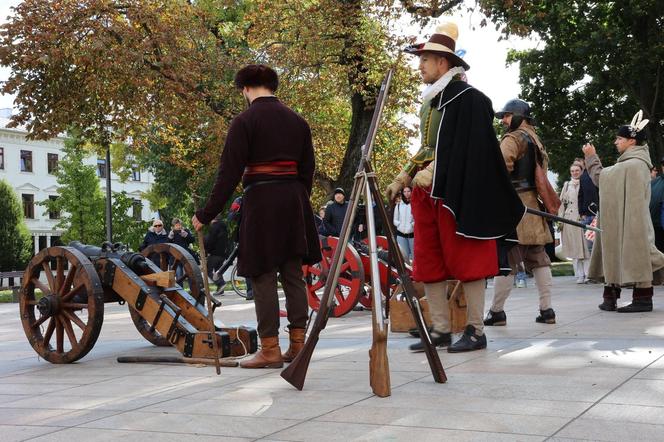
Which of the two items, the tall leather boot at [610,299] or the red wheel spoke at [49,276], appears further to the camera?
the tall leather boot at [610,299]

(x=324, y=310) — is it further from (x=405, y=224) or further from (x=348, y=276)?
(x=405, y=224)

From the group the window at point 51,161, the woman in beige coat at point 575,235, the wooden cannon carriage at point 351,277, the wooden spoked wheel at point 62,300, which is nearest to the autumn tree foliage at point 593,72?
the woman in beige coat at point 575,235

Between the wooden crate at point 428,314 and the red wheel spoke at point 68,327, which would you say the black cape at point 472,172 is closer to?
the wooden crate at point 428,314

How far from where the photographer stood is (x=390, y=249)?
5000 millimetres

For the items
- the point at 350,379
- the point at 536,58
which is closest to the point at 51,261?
the point at 350,379

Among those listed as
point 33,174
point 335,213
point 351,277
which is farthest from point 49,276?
point 33,174

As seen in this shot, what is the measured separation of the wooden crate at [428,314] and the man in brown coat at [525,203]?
19.8 inches

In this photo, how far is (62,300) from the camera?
6871mm

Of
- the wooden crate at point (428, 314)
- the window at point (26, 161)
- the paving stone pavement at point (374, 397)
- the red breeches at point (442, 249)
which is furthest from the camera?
the window at point (26, 161)

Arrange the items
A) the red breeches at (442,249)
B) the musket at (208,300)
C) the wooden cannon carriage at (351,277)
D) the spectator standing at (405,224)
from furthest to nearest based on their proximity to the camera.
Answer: the spectator standing at (405,224), the wooden cannon carriage at (351,277), the red breeches at (442,249), the musket at (208,300)

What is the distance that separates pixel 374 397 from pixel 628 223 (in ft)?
16.6

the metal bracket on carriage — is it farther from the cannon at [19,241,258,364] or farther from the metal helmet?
the metal helmet

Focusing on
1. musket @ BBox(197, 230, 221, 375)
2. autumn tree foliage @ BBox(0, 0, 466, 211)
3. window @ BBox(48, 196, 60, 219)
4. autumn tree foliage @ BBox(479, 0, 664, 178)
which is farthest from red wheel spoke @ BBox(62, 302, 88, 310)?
window @ BBox(48, 196, 60, 219)

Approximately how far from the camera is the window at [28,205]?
221ft
